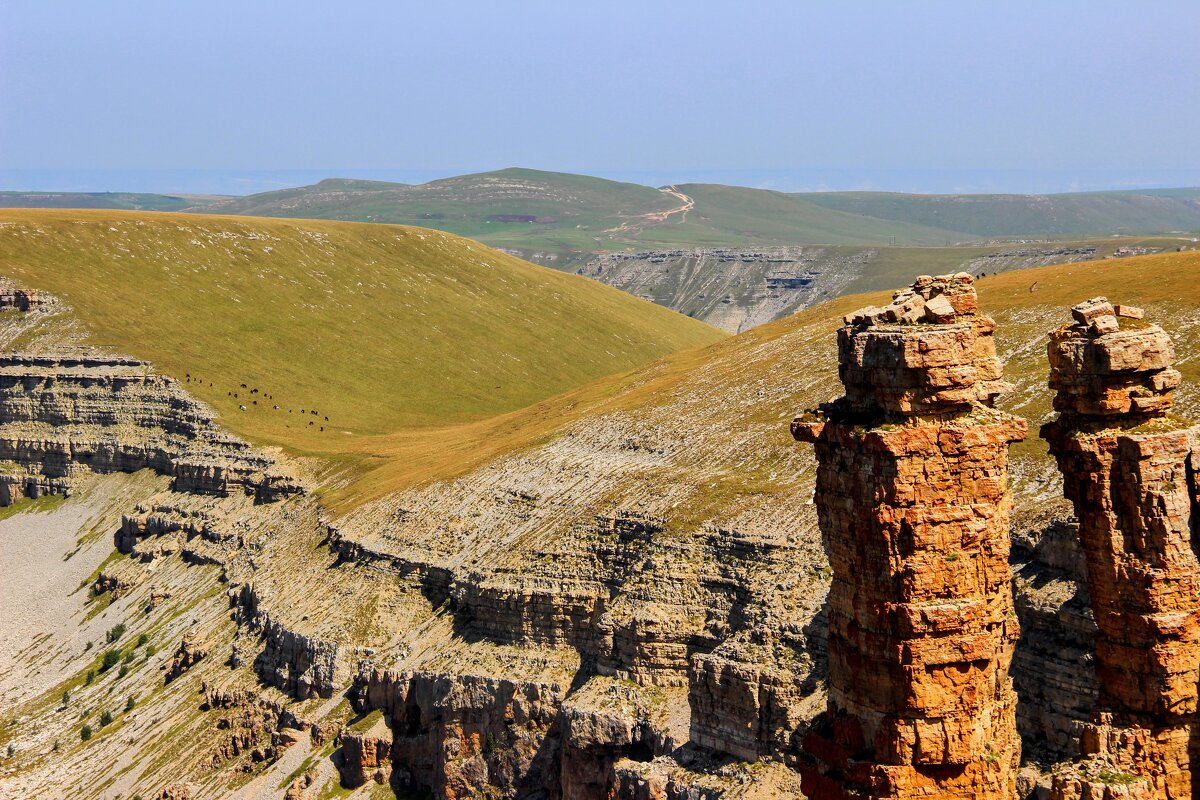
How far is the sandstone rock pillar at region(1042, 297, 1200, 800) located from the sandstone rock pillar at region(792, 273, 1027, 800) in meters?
3.75

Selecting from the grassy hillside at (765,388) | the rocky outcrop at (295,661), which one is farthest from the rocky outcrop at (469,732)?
the grassy hillside at (765,388)

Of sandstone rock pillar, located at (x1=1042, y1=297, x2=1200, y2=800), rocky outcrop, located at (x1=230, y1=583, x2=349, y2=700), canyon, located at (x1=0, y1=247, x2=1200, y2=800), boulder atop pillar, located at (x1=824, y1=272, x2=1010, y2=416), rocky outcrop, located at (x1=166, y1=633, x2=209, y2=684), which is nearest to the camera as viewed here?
boulder atop pillar, located at (x1=824, y1=272, x2=1010, y2=416)

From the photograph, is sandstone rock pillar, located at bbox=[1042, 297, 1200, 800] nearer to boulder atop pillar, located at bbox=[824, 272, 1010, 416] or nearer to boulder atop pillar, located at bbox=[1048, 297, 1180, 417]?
boulder atop pillar, located at bbox=[1048, 297, 1180, 417]

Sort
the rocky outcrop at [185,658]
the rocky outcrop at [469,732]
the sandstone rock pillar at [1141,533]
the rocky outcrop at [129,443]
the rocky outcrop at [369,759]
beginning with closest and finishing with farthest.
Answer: the sandstone rock pillar at [1141,533] < the rocky outcrop at [469,732] < the rocky outcrop at [369,759] < the rocky outcrop at [185,658] < the rocky outcrop at [129,443]

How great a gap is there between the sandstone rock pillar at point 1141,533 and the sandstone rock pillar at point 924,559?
375 cm

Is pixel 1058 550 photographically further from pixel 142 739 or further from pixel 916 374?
pixel 142 739

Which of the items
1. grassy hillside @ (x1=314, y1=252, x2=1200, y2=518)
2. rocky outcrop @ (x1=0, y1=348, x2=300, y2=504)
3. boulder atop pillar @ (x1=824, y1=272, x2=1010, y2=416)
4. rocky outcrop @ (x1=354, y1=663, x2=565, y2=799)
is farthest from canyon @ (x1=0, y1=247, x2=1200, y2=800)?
rocky outcrop @ (x1=0, y1=348, x2=300, y2=504)

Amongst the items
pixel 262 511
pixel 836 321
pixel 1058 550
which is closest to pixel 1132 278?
pixel 836 321

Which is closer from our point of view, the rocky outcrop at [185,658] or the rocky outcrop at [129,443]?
the rocky outcrop at [185,658]

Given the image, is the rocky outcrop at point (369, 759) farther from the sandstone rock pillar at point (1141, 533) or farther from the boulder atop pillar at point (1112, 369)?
the boulder atop pillar at point (1112, 369)

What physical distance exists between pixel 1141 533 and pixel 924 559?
21.3 feet

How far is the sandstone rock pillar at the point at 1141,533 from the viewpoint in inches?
1350

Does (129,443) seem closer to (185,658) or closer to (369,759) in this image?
(185,658)

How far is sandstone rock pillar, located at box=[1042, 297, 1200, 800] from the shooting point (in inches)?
1350
